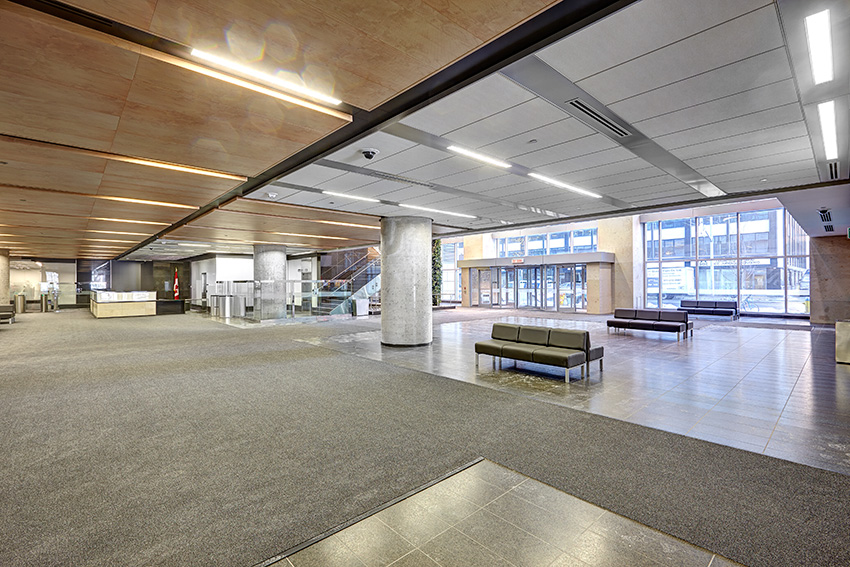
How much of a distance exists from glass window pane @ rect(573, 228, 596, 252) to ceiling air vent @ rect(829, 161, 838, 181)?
52.6 feet

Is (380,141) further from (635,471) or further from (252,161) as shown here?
(635,471)

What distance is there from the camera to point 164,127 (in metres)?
4.69

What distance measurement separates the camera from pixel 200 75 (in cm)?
347

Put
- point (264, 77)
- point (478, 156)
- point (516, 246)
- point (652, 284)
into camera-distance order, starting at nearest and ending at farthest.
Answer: point (264, 77), point (478, 156), point (652, 284), point (516, 246)

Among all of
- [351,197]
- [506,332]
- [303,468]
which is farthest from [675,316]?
[303,468]

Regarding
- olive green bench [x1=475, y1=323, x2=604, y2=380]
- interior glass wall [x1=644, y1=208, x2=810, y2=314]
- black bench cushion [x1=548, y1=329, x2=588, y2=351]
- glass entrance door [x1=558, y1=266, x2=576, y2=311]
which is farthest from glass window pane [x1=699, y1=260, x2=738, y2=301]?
black bench cushion [x1=548, y1=329, x2=588, y2=351]

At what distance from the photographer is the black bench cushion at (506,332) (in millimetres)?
8133

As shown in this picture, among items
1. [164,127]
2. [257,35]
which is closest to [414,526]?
[257,35]

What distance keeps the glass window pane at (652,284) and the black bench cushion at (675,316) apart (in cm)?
1021

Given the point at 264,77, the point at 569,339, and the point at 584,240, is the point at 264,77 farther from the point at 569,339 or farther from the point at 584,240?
the point at 584,240

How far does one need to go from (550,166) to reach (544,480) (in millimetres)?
5056

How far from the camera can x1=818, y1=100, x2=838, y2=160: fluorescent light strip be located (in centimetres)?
449

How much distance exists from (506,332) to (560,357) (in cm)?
168

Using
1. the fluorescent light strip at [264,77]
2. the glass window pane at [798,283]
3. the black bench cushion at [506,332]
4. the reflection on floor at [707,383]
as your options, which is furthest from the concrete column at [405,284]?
the glass window pane at [798,283]
